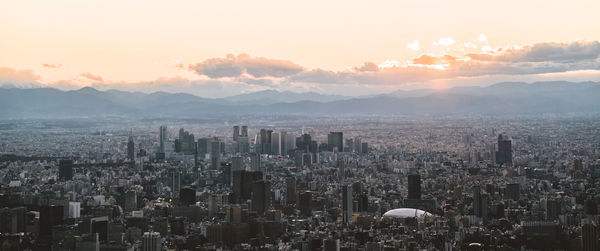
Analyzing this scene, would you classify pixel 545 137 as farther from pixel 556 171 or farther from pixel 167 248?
pixel 167 248

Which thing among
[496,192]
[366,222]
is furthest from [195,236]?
[496,192]

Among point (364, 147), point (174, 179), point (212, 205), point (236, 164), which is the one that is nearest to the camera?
point (212, 205)

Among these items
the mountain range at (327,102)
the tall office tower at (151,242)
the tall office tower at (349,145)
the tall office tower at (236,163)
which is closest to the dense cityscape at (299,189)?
the tall office tower at (151,242)

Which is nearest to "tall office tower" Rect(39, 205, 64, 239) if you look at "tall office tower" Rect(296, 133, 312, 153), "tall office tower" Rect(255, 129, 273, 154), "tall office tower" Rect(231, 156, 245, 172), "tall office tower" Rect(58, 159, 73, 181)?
"tall office tower" Rect(58, 159, 73, 181)

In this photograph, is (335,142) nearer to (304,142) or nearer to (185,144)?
(304,142)

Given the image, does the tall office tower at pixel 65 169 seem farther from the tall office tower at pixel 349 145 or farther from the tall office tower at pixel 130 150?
the tall office tower at pixel 349 145

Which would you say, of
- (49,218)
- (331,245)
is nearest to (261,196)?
(49,218)
